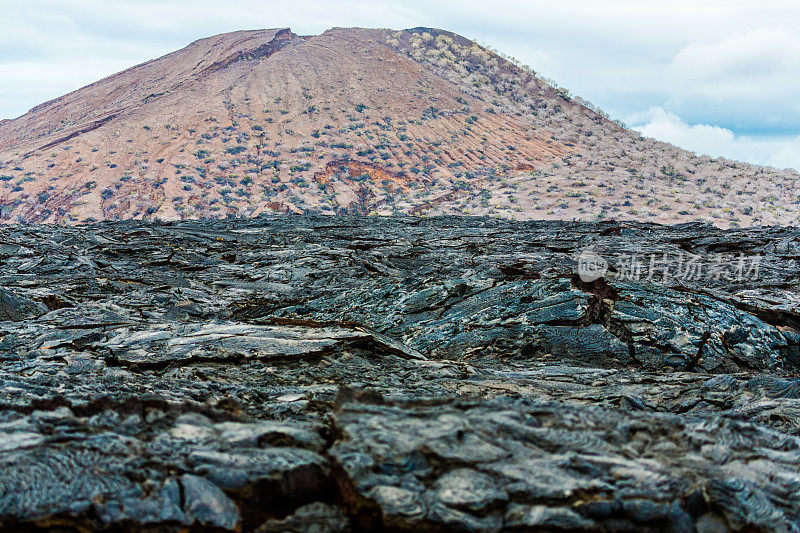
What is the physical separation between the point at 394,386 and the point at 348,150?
48.1 metres

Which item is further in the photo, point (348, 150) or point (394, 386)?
point (348, 150)

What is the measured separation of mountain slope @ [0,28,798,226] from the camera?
1662 inches

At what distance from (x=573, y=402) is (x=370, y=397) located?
2.32m

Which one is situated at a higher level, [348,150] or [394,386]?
[348,150]

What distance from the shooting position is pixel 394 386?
15.5 feet

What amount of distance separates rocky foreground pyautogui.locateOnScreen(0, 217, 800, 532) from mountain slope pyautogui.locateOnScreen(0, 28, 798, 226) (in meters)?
31.2

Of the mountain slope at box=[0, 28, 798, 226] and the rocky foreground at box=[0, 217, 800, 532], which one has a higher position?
the mountain slope at box=[0, 28, 798, 226]

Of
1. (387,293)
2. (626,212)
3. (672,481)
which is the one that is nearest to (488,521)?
(672,481)

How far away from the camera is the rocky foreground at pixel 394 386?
2098mm

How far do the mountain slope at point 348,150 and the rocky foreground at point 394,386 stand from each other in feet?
102

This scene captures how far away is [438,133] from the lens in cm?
5703

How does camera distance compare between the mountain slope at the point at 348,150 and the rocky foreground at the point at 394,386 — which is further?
the mountain slope at the point at 348,150

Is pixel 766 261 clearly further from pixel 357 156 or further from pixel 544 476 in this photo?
pixel 357 156

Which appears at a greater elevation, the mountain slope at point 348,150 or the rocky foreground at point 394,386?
the mountain slope at point 348,150
